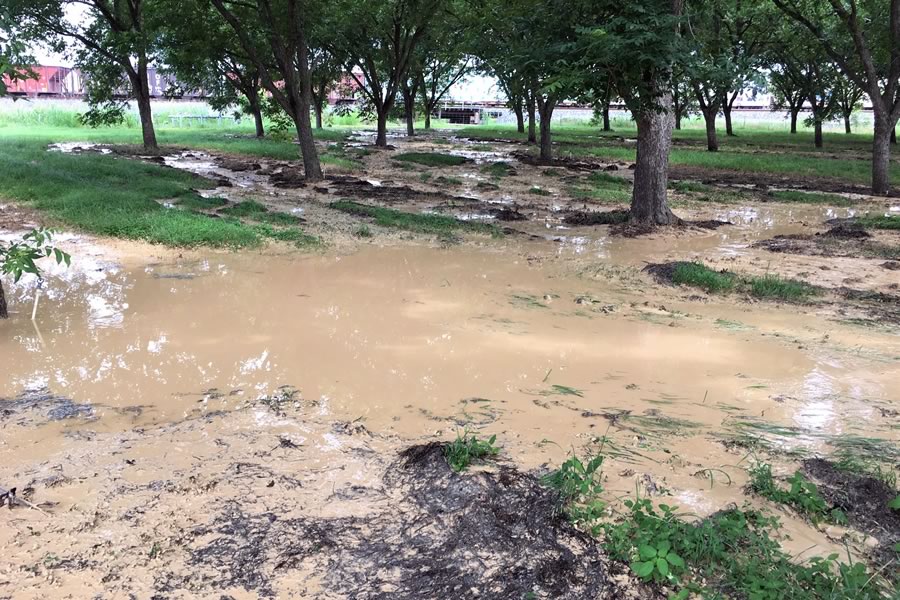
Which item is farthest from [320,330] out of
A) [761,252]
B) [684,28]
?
[684,28]

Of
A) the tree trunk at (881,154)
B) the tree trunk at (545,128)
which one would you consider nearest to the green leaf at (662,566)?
the tree trunk at (881,154)

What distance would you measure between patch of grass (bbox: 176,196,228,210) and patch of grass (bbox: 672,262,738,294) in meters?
8.59

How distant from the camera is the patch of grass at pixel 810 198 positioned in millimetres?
14875

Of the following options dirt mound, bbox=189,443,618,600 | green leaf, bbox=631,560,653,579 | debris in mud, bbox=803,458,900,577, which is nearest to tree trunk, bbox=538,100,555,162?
debris in mud, bbox=803,458,900,577

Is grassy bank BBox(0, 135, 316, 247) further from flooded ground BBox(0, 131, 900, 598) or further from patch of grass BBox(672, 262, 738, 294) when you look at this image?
patch of grass BBox(672, 262, 738, 294)

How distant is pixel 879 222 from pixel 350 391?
10.9m

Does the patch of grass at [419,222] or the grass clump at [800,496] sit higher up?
the patch of grass at [419,222]

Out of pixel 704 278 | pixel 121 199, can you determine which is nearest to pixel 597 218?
pixel 704 278

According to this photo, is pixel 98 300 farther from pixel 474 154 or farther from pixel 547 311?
pixel 474 154

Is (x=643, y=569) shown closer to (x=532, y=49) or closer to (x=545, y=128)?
(x=532, y=49)

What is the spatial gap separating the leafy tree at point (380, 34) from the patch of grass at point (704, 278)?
14.7 metres

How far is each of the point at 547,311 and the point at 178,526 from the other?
451cm

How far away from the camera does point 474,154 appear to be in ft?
86.0

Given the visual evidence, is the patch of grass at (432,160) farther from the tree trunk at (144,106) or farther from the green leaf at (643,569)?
the green leaf at (643,569)
